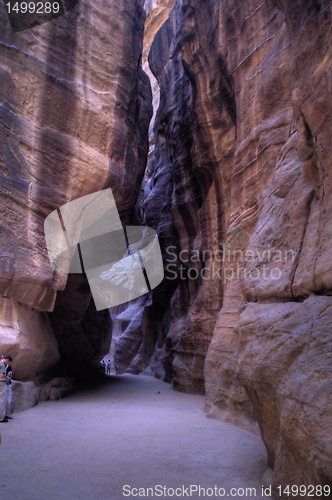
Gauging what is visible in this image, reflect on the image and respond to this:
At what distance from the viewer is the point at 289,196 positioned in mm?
4891

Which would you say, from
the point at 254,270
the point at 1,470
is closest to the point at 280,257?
the point at 254,270

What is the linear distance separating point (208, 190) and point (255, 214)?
6.01 meters

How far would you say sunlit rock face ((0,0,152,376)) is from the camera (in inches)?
364

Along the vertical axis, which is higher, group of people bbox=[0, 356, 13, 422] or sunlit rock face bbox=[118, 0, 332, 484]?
sunlit rock face bbox=[118, 0, 332, 484]

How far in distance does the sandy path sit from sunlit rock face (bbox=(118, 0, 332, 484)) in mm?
854

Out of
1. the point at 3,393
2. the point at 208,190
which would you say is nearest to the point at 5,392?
the point at 3,393

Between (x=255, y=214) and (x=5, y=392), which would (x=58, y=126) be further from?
(x=5, y=392)

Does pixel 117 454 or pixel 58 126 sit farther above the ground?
pixel 58 126

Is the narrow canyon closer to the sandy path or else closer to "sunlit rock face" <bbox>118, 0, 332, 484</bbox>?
"sunlit rock face" <bbox>118, 0, 332, 484</bbox>

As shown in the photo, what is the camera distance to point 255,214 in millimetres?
8969

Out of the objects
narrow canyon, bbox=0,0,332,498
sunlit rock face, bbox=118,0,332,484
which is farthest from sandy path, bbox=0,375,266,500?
sunlit rock face, bbox=118,0,332,484

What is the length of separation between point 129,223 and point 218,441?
12917 millimetres

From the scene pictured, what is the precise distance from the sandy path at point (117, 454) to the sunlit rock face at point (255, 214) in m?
0.85

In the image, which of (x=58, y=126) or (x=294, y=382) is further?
(x=58, y=126)
